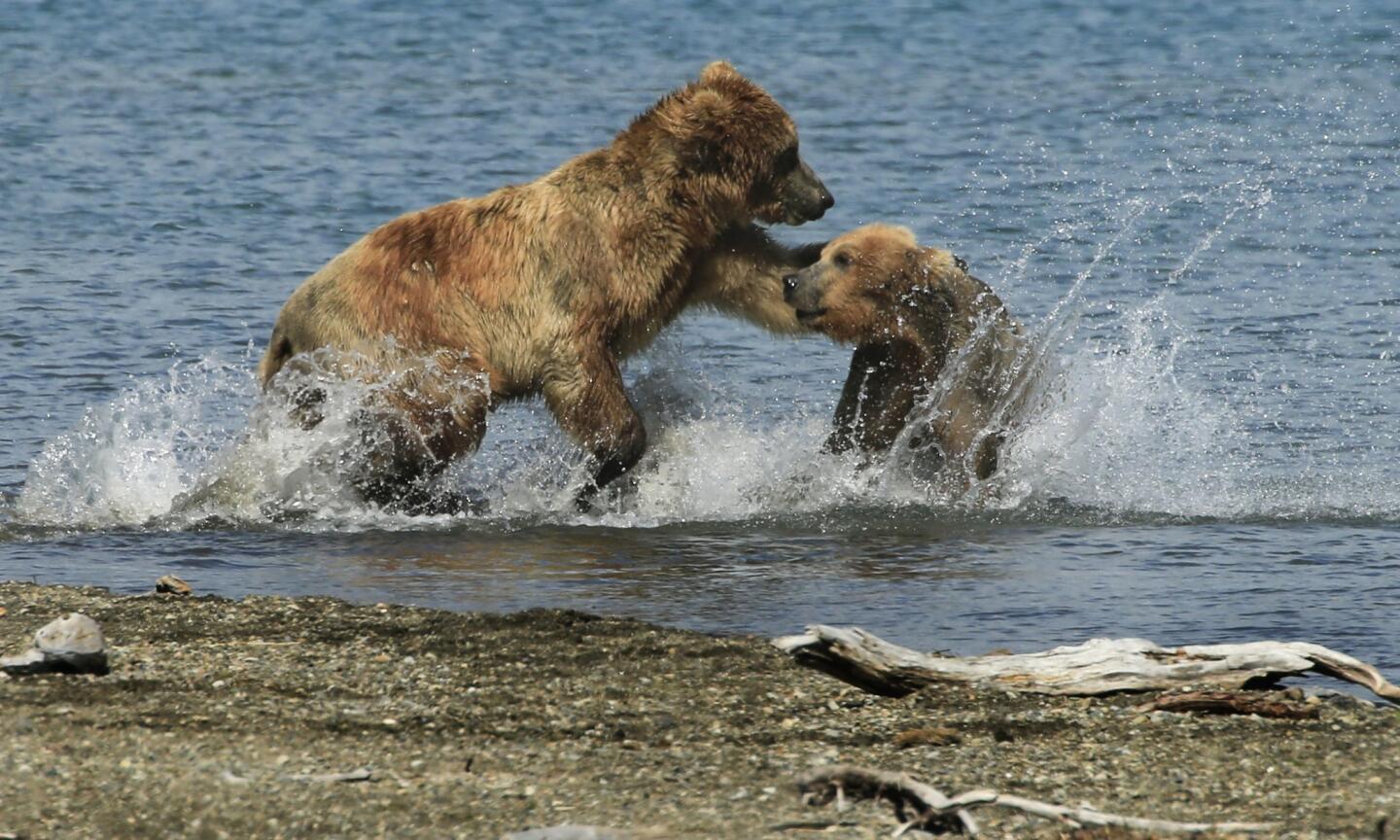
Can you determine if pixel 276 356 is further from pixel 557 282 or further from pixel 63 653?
pixel 63 653

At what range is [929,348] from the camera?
8.00 meters

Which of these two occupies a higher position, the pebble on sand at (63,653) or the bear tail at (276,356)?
the bear tail at (276,356)

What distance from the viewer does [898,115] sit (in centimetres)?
1717

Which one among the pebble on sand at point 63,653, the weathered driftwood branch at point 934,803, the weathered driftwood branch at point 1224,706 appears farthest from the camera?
the pebble on sand at point 63,653

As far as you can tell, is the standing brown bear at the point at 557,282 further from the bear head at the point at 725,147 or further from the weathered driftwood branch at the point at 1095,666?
the weathered driftwood branch at the point at 1095,666

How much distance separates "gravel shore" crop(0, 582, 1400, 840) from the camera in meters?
4.22

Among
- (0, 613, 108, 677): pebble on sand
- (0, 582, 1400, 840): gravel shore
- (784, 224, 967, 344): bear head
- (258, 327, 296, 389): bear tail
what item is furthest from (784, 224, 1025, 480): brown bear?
(0, 613, 108, 677): pebble on sand

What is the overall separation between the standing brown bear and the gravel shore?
196 centimetres

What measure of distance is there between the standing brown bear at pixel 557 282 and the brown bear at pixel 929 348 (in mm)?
407

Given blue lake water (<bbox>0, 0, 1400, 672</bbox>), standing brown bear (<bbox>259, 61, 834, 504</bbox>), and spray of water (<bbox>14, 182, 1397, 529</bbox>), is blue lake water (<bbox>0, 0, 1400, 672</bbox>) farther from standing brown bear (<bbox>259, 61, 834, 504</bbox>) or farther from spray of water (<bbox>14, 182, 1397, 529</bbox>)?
standing brown bear (<bbox>259, 61, 834, 504</bbox>)

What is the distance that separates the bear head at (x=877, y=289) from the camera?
25.3 ft

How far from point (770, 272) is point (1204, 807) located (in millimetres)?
3848

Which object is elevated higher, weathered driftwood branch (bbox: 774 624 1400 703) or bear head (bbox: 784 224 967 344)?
bear head (bbox: 784 224 967 344)

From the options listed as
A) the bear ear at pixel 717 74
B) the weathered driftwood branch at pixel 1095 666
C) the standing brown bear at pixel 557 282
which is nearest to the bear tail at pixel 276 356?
the standing brown bear at pixel 557 282
